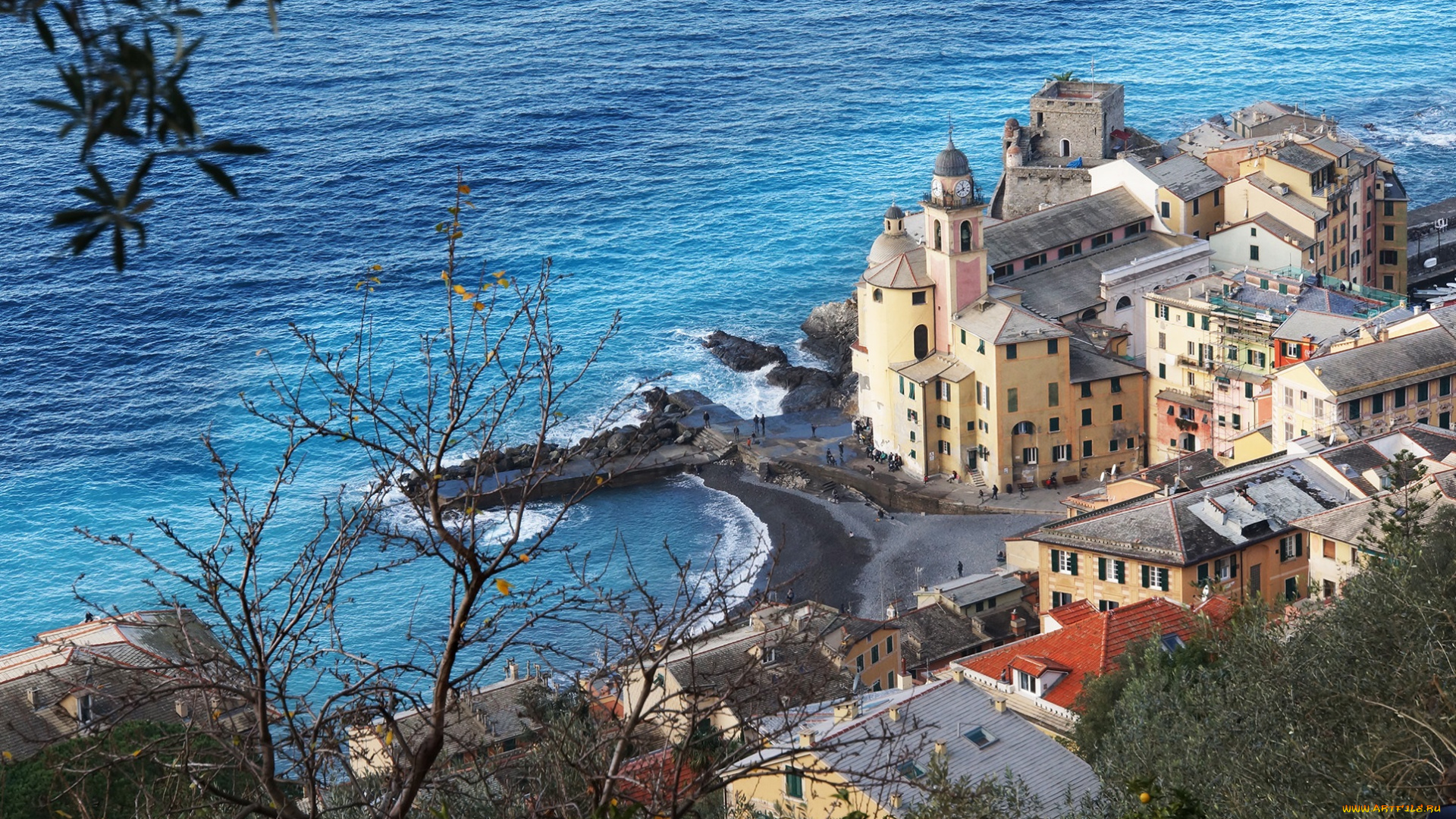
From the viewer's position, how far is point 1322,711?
86.1 ft

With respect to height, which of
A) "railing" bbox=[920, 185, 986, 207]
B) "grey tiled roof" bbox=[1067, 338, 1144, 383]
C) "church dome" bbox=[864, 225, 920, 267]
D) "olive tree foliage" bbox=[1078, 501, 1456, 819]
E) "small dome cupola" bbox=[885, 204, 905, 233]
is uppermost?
"olive tree foliage" bbox=[1078, 501, 1456, 819]

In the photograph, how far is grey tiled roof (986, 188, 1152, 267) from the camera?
77688 millimetres

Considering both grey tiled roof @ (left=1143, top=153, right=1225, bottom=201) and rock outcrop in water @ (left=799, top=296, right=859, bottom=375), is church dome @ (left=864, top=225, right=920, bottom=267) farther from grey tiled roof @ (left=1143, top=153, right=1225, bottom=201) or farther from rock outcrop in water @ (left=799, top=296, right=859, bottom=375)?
grey tiled roof @ (left=1143, top=153, right=1225, bottom=201)

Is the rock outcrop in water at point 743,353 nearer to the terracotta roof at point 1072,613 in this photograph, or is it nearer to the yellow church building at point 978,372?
A: the yellow church building at point 978,372

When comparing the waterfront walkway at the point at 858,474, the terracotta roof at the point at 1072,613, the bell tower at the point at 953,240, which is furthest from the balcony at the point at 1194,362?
the terracotta roof at the point at 1072,613

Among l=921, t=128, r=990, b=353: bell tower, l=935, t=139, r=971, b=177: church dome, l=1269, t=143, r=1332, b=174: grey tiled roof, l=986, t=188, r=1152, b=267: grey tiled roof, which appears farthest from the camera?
l=1269, t=143, r=1332, b=174: grey tiled roof

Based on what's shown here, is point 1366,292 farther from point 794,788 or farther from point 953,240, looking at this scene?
point 794,788

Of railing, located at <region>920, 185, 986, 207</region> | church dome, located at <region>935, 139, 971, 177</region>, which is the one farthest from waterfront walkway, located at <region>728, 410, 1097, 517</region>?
church dome, located at <region>935, 139, 971, 177</region>

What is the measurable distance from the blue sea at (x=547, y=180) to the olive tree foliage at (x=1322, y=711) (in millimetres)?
32234

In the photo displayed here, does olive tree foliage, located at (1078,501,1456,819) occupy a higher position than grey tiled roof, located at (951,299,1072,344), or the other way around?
olive tree foliage, located at (1078,501,1456,819)

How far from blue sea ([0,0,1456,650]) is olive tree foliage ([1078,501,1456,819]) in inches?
1269

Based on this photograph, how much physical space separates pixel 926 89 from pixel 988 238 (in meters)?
68.4

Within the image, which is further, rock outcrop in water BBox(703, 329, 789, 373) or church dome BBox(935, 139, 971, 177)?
rock outcrop in water BBox(703, 329, 789, 373)

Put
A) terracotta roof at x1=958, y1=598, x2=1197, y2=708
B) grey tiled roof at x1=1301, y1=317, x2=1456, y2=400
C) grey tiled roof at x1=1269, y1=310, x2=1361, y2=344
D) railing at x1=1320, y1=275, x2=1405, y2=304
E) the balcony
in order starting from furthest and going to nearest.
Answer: railing at x1=1320, y1=275, x2=1405, y2=304 → the balcony → grey tiled roof at x1=1269, y1=310, x2=1361, y2=344 → grey tiled roof at x1=1301, y1=317, x2=1456, y2=400 → terracotta roof at x1=958, y1=598, x2=1197, y2=708
